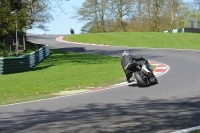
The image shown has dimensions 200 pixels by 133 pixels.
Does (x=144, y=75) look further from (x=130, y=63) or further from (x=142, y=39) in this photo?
(x=142, y=39)

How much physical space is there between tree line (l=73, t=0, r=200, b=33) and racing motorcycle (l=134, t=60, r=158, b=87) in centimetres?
5303

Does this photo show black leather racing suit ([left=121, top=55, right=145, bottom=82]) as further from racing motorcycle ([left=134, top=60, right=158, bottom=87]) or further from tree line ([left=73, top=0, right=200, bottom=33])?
tree line ([left=73, top=0, right=200, bottom=33])

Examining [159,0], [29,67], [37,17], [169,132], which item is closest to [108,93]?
[169,132]

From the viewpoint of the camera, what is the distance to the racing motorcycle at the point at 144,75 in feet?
41.1

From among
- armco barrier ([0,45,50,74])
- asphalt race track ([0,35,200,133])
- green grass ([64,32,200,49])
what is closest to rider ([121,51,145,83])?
asphalt race track ([0,35,200,133])

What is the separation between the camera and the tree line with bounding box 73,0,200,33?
66.6 meters

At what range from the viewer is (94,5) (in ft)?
241

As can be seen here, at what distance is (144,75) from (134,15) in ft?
189

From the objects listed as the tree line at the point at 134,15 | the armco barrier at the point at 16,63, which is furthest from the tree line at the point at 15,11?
the tree line at the point at 134,15

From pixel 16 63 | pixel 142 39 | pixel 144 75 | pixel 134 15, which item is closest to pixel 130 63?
pixel 144 75

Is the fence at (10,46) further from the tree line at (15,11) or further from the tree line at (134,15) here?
the tree line at (134,15)

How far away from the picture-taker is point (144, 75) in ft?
41.5

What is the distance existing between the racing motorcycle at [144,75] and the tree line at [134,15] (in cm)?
5303

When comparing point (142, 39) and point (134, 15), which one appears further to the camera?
point (134, 15)
